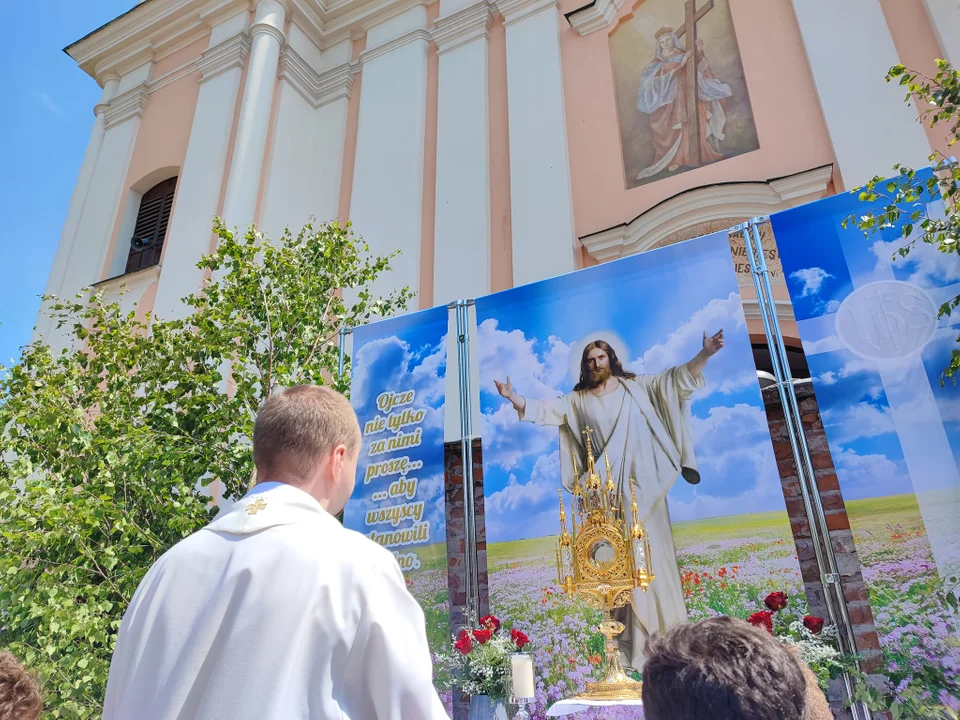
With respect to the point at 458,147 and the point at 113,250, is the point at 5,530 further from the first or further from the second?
the point at 113,250

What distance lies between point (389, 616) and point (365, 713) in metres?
0.18

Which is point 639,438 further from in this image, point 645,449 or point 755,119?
point 755,119

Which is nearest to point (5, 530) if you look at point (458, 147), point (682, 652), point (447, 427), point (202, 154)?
point (447, 427)

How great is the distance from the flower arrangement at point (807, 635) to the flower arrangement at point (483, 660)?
126cm

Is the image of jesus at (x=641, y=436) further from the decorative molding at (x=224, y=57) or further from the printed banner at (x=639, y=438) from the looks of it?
the decorative molding at (x=224, y=57)

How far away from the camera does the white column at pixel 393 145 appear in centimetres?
798

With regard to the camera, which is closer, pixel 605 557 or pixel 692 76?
pixel 605 557

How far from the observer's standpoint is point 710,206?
6.21 meters

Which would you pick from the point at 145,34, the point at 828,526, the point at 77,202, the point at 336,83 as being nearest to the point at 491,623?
the point at 828,526

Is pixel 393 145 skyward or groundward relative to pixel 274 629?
skyward

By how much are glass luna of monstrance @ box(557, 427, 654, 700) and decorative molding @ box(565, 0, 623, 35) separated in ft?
17.9

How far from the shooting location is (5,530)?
458 centimetres

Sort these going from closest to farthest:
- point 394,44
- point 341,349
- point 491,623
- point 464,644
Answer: point 464,644 < point 491,623 < point 341,349 < point 394,44

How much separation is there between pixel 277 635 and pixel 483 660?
8.78 feet
